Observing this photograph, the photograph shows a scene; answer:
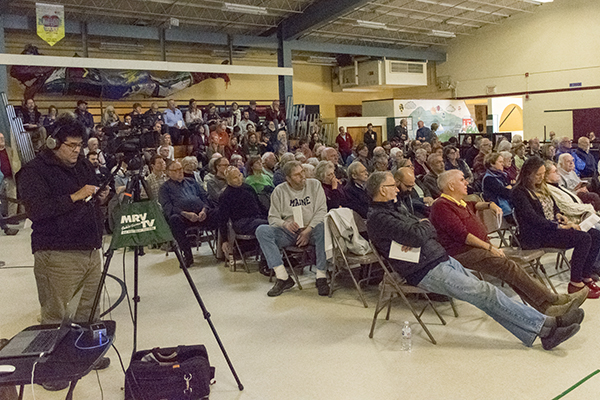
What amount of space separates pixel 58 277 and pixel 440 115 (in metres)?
16.2

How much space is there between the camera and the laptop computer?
1692 mm

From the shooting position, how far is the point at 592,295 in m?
3.97

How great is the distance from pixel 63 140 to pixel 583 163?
758cm

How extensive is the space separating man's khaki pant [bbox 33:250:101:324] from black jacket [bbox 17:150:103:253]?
0.05 m

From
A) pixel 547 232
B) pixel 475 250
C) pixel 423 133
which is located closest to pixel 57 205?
pixel 475 250

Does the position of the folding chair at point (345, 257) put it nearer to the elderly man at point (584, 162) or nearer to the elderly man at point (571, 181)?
the elderly man at point (571, 181)

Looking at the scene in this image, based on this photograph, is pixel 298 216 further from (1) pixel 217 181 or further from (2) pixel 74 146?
(2) pixel 74 146

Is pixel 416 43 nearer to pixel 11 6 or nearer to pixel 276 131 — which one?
pixel 276 131

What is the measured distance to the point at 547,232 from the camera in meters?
3.97

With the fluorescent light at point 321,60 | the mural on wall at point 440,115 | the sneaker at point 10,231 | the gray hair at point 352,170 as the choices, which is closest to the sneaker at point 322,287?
the gray hair at point 352,170

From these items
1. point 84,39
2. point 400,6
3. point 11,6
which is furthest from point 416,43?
point 11,6

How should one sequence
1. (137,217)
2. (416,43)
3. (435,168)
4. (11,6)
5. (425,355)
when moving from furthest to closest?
(416,43) < (11,6) < (435,168) < (425,355) < (137,217)

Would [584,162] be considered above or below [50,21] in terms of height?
below

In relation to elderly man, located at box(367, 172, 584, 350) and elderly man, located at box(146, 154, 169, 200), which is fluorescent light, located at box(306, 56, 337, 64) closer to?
elderly man, located at box(146, 154, 169, 200)
